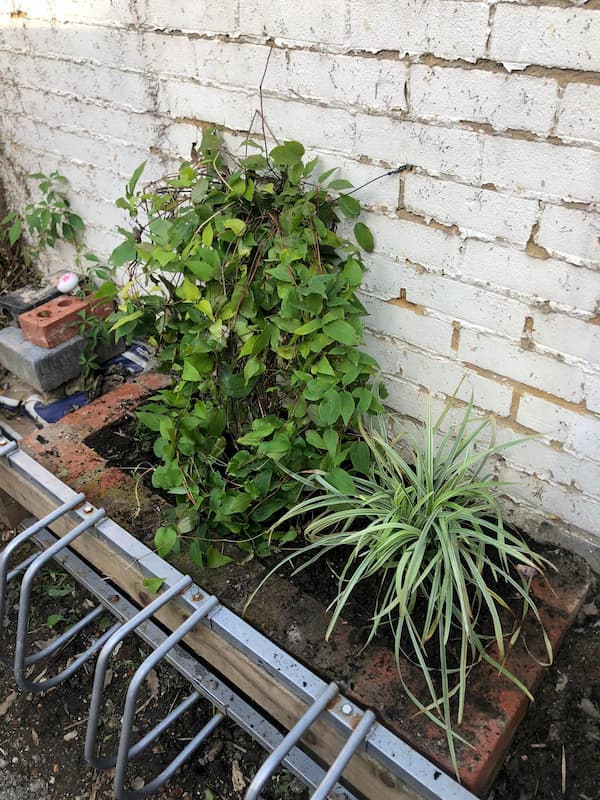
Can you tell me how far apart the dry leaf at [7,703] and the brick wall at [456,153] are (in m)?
1.65

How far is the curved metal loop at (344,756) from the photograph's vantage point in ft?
4.17

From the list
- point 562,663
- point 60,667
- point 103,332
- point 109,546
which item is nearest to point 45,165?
point 103,332

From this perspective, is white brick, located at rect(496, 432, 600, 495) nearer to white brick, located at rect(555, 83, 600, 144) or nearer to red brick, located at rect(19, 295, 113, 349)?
white brick, located at rect(555, 83, 600, 144)

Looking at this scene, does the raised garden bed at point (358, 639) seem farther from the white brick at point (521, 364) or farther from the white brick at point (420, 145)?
the white brick at point (420, 145)

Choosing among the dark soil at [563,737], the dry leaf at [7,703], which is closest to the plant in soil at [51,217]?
the dry leaf at [7,703]

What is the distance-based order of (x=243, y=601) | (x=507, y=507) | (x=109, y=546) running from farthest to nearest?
1. (x=507, y=507)
2. (x=109, y=546)
3. (x=243, y=601)

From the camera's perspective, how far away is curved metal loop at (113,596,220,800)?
4.92 ft

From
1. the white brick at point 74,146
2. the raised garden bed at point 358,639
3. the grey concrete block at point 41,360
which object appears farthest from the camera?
the grey concrete block at point 41,360

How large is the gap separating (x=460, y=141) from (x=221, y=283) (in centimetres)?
76

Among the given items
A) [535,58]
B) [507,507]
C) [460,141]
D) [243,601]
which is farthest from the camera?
[507,507]

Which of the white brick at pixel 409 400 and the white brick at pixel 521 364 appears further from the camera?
the white brick at pixel 409 400

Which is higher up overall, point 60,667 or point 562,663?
point 562,663

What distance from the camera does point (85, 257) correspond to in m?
3.17

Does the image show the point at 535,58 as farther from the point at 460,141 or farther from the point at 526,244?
the point at 526,244
